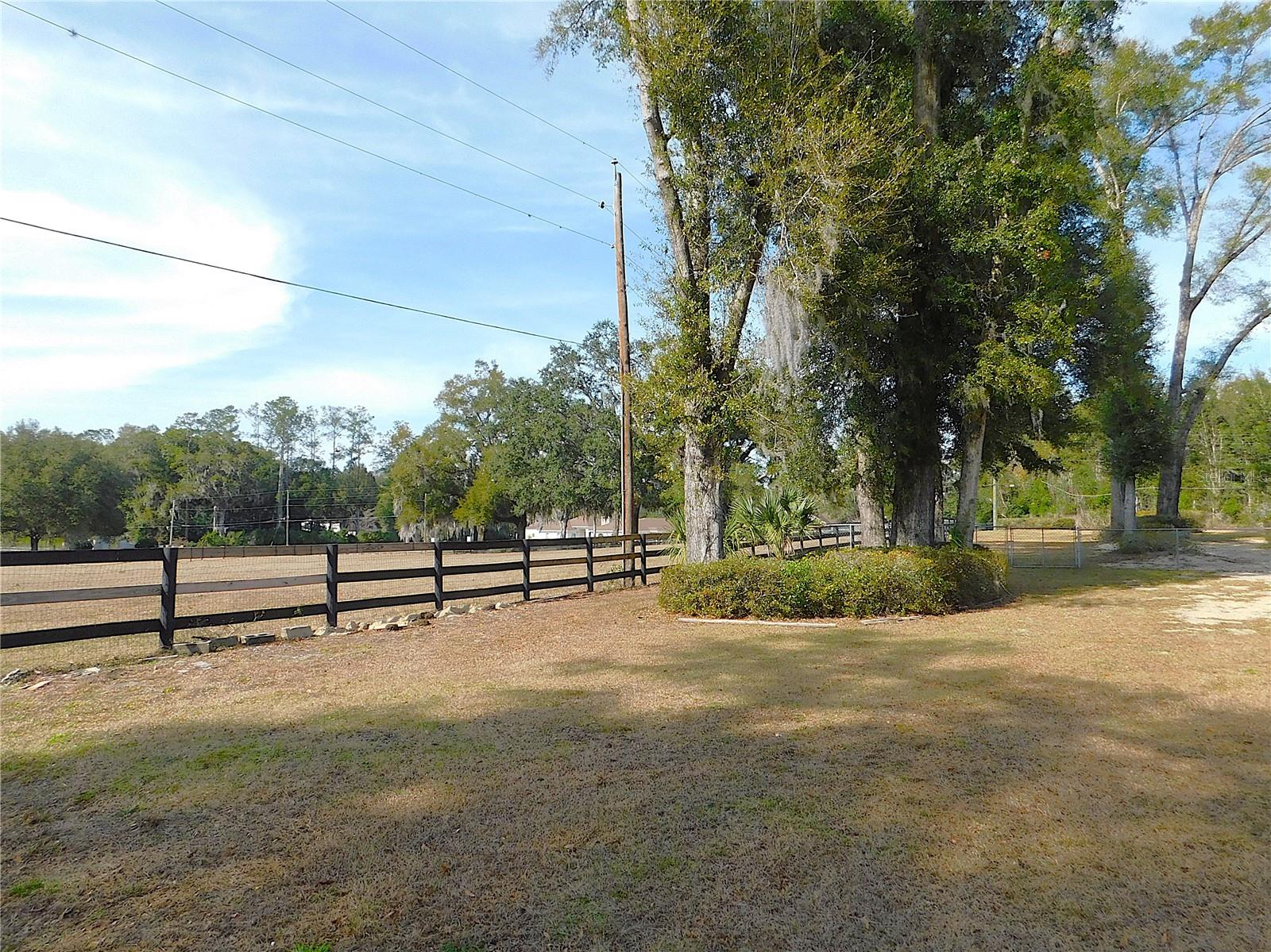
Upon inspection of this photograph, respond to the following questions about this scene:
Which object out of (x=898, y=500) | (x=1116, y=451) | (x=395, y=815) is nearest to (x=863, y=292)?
(x=898, y=500)

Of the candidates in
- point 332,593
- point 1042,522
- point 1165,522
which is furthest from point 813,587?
point 1042,522

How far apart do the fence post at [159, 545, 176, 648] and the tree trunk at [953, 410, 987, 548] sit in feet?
40.5

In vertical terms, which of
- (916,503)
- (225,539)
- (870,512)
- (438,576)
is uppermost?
(916,503)

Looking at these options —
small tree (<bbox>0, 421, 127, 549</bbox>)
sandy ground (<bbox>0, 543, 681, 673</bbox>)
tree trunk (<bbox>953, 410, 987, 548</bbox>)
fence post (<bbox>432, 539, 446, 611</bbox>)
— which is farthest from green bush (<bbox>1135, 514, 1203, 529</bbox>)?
small tree (<bbox>0, 421, 127, 549</bbox>)

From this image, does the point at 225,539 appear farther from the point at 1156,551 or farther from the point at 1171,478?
the point at 1171,478

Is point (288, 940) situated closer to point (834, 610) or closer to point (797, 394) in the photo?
point (834, 610)

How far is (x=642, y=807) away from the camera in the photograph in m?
3.70

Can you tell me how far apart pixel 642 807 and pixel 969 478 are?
12214 mm

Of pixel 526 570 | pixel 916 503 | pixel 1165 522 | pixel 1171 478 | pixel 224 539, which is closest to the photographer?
pixel 526 570

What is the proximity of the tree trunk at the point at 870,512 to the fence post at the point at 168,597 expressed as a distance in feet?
41.1

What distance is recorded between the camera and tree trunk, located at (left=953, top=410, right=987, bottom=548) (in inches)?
541

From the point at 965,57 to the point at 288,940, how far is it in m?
16.6

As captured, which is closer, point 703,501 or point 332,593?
point 332,593

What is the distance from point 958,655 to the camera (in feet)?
25.3
